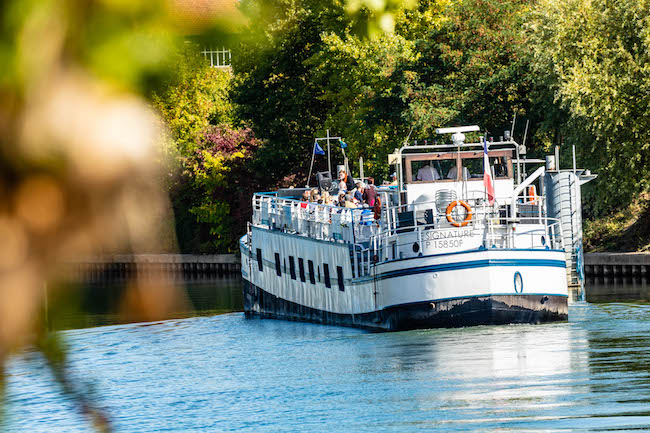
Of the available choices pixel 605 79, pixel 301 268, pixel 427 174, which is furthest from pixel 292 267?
pixel 605 79

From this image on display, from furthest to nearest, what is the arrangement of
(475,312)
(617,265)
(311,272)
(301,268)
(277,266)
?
(617,265)
(277,266)
(301,268)
(311,272)
(475,312)

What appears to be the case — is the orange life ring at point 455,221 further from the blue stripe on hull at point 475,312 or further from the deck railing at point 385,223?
the blue stripe on hull at point 475,312

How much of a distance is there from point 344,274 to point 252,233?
31.4 ft

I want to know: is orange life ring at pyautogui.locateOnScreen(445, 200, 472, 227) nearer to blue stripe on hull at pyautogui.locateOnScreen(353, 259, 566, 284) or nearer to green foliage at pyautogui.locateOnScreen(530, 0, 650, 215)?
blue stripe on hull at pyautogui.locateOnScreen(353, 259, 566, 284)

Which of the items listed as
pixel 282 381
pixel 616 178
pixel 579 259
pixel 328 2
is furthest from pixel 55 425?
pixel 616 178

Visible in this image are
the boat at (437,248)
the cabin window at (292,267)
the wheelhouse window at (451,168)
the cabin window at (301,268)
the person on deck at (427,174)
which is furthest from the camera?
the cabin window at (292,267)

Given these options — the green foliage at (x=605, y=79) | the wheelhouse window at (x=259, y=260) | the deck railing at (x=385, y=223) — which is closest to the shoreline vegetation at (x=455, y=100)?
the green foliage at (x=605, y=79)

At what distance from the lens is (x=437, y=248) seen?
1048 inches

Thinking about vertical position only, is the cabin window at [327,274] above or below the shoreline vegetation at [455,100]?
below

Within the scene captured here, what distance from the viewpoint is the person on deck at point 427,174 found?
30375 millimetres

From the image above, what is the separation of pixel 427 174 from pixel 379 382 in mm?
11303

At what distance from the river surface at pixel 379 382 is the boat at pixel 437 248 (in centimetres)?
84

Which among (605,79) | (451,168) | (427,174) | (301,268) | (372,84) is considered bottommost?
(301,268)

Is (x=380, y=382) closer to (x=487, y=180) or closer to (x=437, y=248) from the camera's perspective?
(x=437, y=248)
